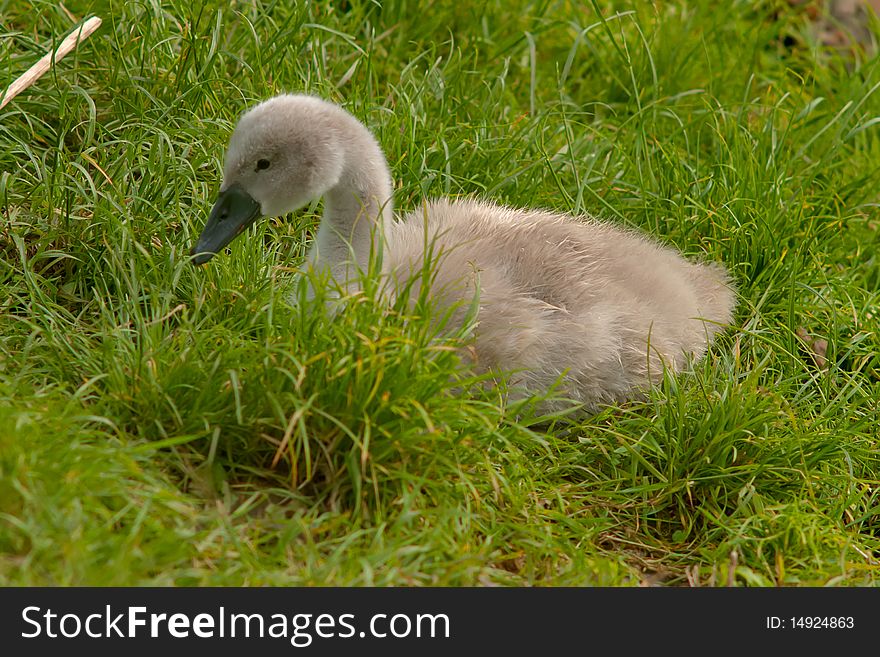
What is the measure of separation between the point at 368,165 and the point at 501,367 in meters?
0.76

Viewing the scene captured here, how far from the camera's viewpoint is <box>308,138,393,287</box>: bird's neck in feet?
12.4

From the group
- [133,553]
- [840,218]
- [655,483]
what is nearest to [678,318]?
[655,483]

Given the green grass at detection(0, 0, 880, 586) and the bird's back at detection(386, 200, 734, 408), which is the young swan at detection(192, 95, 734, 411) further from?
the green grass at detection(0, 0, 880, 586)

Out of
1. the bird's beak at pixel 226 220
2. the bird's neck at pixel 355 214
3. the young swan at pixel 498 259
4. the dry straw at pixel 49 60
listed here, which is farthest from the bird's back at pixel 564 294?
the dry straw at pixel 49 60

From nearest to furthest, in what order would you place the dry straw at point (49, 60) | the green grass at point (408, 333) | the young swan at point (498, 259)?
the green grass at point (408, 333)
the young swan at point (498, 259)
the dry straw at point (49, 60)

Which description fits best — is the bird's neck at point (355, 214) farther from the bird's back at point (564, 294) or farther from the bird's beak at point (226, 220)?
the bird's beak at point (226, 220)

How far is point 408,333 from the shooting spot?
344 cm

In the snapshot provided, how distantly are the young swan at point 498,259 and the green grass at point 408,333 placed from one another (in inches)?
5.8

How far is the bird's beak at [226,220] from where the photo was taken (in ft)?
12.3

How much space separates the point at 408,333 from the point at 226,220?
748mm

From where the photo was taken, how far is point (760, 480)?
380 cm

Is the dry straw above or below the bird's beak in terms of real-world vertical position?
above

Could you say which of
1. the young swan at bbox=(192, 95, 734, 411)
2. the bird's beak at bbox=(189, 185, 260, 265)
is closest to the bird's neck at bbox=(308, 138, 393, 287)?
the young swan at bbox=(192, 95, 734, 411)
